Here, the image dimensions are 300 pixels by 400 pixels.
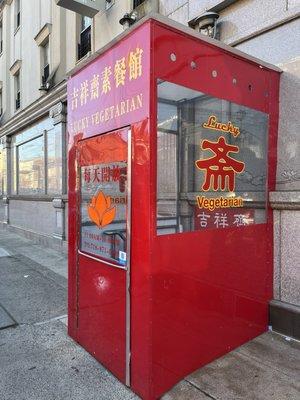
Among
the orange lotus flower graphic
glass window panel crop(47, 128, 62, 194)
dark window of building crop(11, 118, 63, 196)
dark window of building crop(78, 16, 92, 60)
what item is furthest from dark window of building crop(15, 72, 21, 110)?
the orange lotus flower graphic

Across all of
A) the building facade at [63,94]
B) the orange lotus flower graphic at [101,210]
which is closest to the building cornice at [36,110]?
the building facade at [63,94]

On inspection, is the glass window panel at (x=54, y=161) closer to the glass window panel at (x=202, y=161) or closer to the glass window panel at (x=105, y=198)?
the glass window panel at (x=105, y=198)

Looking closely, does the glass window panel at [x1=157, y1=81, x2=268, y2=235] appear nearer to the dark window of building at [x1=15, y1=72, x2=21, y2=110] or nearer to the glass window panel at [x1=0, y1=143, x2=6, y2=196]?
the dark window of building at [x1=15, y1=72, x2=21, y2=110]

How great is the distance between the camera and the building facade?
4.05 meters

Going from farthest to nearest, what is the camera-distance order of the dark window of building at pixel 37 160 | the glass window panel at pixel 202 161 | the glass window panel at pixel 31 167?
1. the glass window panel at pixel 31 167
2. the dark window of building at pixel 37 160
3. the glass window panel at pixel 202 161

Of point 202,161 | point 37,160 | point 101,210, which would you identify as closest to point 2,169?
point 37,160

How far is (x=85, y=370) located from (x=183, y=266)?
4.60 feet

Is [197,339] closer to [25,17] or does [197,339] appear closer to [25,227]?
[25,227]

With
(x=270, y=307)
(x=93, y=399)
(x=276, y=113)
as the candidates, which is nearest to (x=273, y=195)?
(x=276, y=113)

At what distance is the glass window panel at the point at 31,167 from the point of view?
11375 mm

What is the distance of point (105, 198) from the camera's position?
340 centimetres

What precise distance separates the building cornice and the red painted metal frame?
6231 mm

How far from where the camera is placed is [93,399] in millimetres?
2969

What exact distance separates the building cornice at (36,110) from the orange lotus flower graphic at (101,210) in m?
6.34
